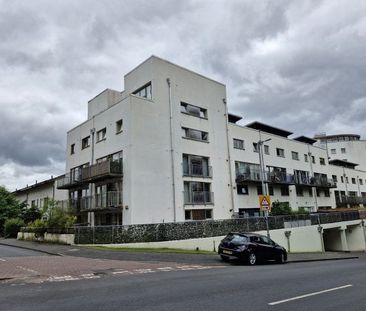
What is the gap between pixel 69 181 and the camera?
1257 inches

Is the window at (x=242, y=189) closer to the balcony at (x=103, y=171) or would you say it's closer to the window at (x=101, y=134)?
the balcony at (x=103, y=171)

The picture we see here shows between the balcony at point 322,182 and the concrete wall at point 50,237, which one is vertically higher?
the balcony at point 322,182

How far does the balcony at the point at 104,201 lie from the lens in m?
25.9

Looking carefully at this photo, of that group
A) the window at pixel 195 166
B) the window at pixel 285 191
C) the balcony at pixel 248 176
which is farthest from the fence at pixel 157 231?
the window at pixel 285 191

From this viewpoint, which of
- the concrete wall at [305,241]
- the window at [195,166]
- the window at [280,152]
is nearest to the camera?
the concrete wall at [305,241]

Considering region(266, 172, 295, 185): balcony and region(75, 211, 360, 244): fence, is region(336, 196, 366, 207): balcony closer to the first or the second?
region(266, 172, 295, 185): balcony

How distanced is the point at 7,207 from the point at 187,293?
34.6 m

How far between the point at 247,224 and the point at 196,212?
450cm

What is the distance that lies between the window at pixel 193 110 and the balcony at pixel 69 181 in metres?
10.6

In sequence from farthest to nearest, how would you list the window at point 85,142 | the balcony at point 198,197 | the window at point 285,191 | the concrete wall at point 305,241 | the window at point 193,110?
the window at point 285,191 → the window at point 85,142 → the window at point 193,110 → the balcony at point 198,197 → the concrete wall at point 305,241

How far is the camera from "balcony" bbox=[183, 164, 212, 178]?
2927cm

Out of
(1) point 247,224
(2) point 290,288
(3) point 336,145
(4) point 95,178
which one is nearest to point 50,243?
(4) point 95,178

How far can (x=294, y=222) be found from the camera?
31.1m

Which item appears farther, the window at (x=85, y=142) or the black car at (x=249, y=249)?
the window at (x=85, y=142)
